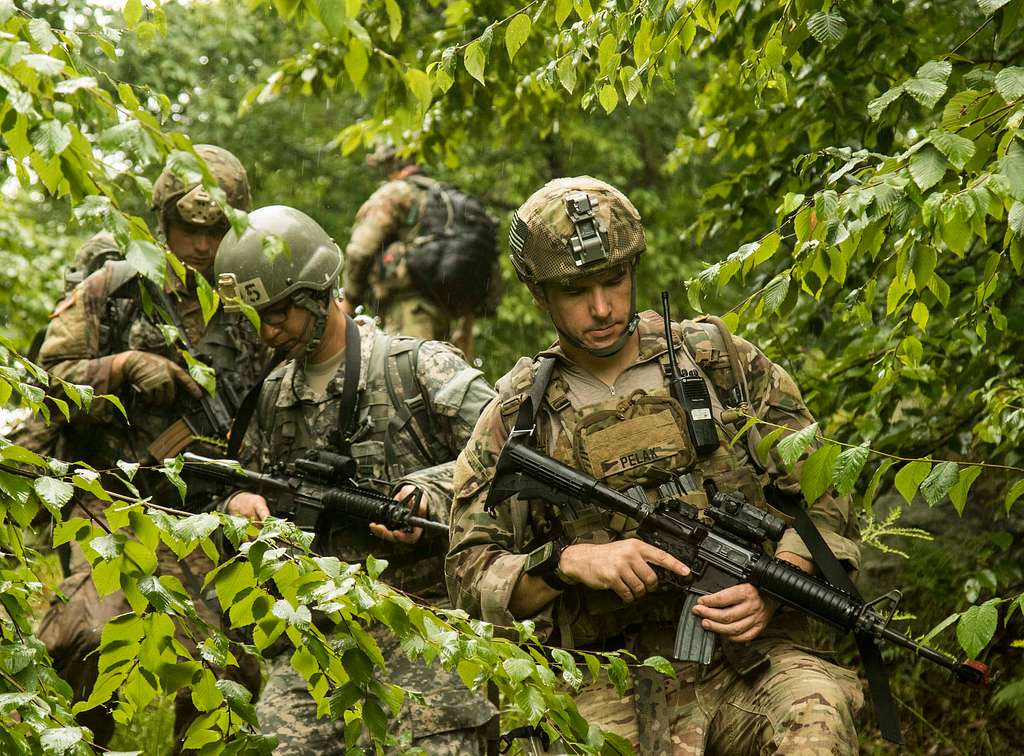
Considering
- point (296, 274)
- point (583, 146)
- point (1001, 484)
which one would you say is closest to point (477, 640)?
point (296, 274)

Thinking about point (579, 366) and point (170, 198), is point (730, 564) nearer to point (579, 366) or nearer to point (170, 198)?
point (579, 366)

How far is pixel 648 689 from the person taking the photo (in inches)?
163

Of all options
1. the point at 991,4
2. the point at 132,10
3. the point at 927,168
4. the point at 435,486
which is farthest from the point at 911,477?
the point at 435,486

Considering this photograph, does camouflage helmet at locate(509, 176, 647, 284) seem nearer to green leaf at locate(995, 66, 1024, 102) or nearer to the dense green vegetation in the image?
the dense green vegetation

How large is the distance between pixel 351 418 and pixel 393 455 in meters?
0.23

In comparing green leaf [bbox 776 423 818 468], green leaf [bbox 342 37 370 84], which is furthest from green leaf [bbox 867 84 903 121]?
green leaf [bbox 342 37 370 84]

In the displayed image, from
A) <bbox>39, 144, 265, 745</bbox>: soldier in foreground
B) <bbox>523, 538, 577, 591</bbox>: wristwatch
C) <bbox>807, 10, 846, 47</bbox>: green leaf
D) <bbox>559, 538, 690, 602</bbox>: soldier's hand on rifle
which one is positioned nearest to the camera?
<bbox>559, 538, 690, 602</bbox>: soldier's hand on rifle

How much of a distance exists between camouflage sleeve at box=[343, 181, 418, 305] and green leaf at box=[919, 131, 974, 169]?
7.39 m

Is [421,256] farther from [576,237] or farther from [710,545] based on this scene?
[710,545]

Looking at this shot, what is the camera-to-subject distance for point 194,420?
6.45 meters

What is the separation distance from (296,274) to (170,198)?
147 cm

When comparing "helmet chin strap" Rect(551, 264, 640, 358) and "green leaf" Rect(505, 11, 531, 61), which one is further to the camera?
"helmet chin strap" Rect(551, 264, 640, 358)

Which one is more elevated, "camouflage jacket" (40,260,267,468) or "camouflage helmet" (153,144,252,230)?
"camouflage helmet" (153,144,252,230)

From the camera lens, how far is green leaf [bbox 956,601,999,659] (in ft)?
9.45
